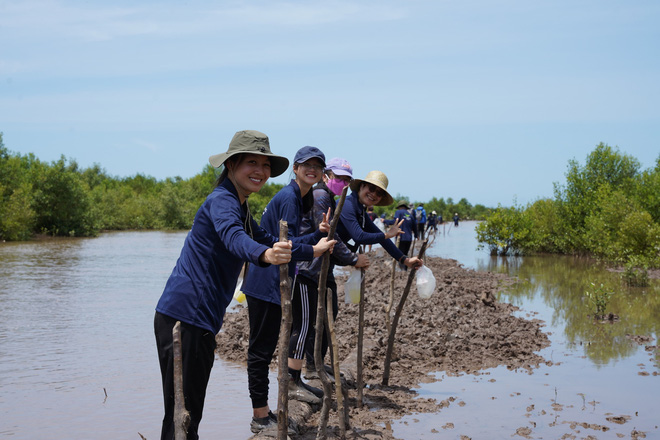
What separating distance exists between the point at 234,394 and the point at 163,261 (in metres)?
19.4

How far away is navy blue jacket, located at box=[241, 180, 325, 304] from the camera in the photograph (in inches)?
179

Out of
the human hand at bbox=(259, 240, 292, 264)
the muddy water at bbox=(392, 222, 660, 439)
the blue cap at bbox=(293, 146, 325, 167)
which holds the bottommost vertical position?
the muddy water at bbox=(392, 222, 660, 439)

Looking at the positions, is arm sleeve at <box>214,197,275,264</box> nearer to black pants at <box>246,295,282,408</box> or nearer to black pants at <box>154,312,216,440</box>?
black pants at <box>154,312,216,440</box>

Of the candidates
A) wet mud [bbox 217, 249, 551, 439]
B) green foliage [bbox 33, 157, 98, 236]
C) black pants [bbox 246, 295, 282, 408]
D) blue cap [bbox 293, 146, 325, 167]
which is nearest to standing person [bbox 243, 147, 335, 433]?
black pants [bbox 246, 295, 282, 408]

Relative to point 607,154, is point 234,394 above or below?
below

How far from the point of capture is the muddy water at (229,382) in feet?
19.2

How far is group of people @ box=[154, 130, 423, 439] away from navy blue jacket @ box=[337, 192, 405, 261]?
0.44ft

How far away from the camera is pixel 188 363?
125 inches

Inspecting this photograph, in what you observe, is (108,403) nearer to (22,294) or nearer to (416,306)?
(416,306)

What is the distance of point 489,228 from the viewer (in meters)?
28.2

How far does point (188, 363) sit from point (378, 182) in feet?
9.80

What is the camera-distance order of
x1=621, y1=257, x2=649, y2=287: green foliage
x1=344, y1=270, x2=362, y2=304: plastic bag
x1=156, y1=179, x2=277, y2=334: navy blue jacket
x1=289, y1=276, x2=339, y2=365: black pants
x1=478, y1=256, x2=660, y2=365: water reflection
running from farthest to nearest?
x1=621, y1=257, x2=649, y2=287: green foliage, x1=478, y1=256, x2=660, y2=365: water reflection, x1=344, y1=270, x2=362, y2=304: plastic bag, x1=289, y1=276, x2=339, y2=365: black pants, x1=156, y1=179, x2=277, y2=334: navy blue jacket

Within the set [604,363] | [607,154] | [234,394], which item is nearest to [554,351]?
[604,363]

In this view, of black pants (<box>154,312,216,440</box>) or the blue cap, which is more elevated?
the blue cap
